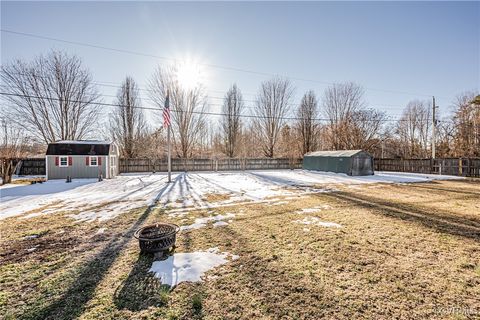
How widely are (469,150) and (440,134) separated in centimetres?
479

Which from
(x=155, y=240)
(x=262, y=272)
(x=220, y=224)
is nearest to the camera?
(x=262, y=272)

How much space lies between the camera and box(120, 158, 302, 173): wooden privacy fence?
2025 cm

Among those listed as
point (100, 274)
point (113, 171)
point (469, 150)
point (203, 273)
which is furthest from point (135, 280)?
point (469, 150)

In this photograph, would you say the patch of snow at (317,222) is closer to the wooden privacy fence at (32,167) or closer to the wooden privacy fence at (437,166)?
the wooden privacy fence at (437,166)

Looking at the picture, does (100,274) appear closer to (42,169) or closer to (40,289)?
Result: (40,289)

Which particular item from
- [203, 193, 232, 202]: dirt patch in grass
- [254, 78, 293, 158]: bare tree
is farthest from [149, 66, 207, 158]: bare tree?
[203, 193, 232, 202]: dirt patch in grass

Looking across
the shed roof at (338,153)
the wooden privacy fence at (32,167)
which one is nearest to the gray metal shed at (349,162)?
the shed roof at (338,153)

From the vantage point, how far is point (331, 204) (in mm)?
7383

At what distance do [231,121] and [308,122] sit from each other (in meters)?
10.4

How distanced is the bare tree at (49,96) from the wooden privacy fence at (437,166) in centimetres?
2914

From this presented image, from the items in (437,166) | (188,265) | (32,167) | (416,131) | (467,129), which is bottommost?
(188,265)

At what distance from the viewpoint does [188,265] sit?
10.8 ft

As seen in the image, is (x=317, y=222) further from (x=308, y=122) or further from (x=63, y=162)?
(x=308, y=122)

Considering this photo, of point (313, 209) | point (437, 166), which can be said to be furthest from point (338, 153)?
point (313, 209)
